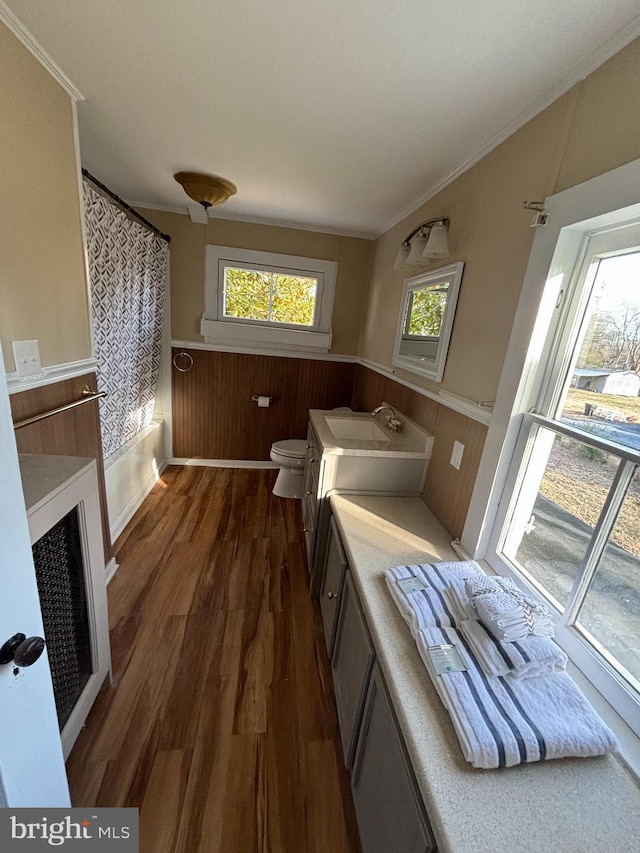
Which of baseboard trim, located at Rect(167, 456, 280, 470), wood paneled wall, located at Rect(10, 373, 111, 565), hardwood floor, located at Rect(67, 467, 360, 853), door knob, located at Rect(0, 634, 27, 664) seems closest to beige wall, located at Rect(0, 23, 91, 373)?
wood paneled wall, located at Rect(10, 373, 111, 565)

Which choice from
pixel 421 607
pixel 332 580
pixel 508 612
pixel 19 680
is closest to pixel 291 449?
pixel 332 580

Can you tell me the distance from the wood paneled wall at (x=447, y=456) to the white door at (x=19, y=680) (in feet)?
4.40

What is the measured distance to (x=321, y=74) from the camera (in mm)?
1097

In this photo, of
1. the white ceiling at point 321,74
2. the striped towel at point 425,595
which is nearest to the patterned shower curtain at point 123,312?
the white ceiling at point 321,74

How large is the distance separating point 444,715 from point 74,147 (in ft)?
7.55

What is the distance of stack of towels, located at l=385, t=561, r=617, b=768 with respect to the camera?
674 mm

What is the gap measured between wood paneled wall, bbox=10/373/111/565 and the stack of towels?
1412 millimetres

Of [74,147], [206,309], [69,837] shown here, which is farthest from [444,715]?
[206,309]

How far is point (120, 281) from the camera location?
2080mm

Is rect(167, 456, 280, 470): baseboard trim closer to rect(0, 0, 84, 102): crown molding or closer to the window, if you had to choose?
the window

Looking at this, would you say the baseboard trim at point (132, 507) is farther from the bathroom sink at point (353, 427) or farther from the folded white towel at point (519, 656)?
the folded white towel at point (519, 656)

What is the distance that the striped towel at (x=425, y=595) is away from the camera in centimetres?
94

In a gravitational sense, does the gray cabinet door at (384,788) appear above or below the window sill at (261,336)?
below

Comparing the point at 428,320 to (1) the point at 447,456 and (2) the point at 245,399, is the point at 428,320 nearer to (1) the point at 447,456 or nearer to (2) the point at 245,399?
(1) the point at 447,456
